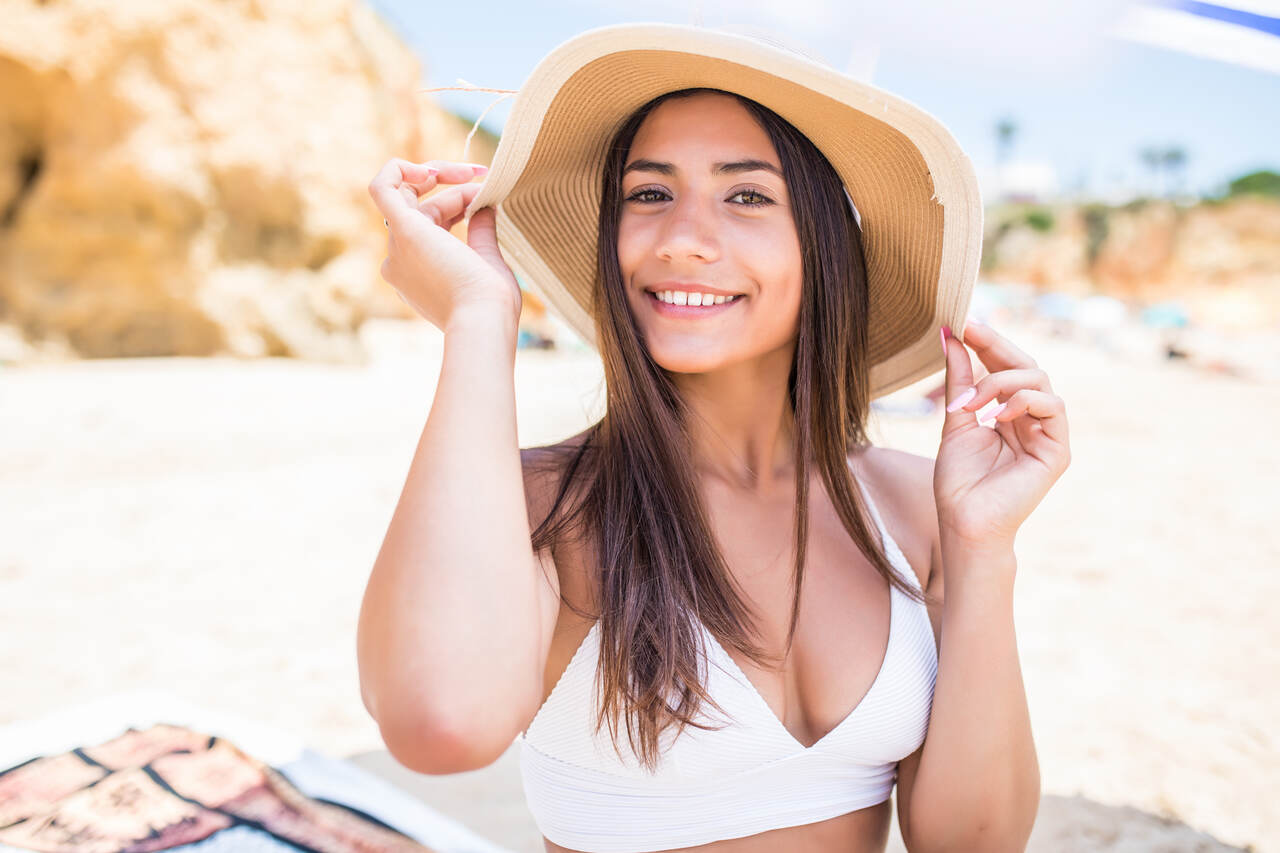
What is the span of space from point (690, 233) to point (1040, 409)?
746 millimetres

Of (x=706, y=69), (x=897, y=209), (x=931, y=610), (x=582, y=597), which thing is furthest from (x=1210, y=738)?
(x=706, y=69)

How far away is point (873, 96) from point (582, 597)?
105cm

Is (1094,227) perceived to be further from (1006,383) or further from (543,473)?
(543,473)

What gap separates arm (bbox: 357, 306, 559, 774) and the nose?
491mm

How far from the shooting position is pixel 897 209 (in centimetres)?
188

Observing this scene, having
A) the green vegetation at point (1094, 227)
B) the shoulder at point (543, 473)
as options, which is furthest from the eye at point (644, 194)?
the green vegetation at point (1094, 227)

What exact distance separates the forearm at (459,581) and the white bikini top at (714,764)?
11.7 inches

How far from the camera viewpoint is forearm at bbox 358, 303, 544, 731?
1213 mm

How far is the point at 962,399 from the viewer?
1.73 m

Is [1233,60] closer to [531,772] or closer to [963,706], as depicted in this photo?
[963,706]

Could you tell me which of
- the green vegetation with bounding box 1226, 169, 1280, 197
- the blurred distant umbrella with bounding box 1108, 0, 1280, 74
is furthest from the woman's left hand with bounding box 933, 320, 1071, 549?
the green vegetation with bounding box 1226, 169, 1280, 197

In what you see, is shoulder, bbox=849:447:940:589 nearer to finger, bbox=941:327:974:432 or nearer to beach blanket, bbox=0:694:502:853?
finger, bbox=941:327:974:432

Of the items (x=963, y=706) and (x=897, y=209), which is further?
(x=897, y=209)

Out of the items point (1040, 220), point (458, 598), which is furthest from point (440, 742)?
point (1040, 220)
